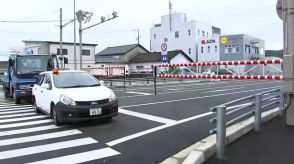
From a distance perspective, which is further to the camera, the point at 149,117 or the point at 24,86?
the point at 24,86

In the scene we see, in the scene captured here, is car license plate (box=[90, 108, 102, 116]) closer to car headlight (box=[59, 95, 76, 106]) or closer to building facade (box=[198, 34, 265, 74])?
car headlight (box=[59, 95, 76, 106])

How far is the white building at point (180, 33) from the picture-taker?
70812mm

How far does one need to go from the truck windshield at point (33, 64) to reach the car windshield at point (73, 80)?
18.3 feet

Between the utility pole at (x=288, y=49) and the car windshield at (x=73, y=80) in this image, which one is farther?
the car windshield at (x=73, y=80)

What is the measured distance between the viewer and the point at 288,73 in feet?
21.2

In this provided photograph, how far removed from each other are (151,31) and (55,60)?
2514 inches

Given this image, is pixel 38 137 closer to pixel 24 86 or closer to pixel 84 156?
pixel 84 156

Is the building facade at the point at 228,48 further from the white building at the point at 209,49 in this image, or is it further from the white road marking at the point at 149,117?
the white road marking at the point at 149,117

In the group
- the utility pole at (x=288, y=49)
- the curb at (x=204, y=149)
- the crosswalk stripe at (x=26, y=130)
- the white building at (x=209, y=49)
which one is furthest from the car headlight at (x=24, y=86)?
the white building at (x=209, y=49)

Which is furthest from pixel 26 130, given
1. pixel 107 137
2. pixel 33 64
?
pixel 33 64

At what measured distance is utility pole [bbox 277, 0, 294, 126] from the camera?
254 inches

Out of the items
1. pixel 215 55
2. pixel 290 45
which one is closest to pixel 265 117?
pixel 290 45

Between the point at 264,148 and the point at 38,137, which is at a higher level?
the point at 264,148

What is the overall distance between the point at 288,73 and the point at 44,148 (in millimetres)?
4957
